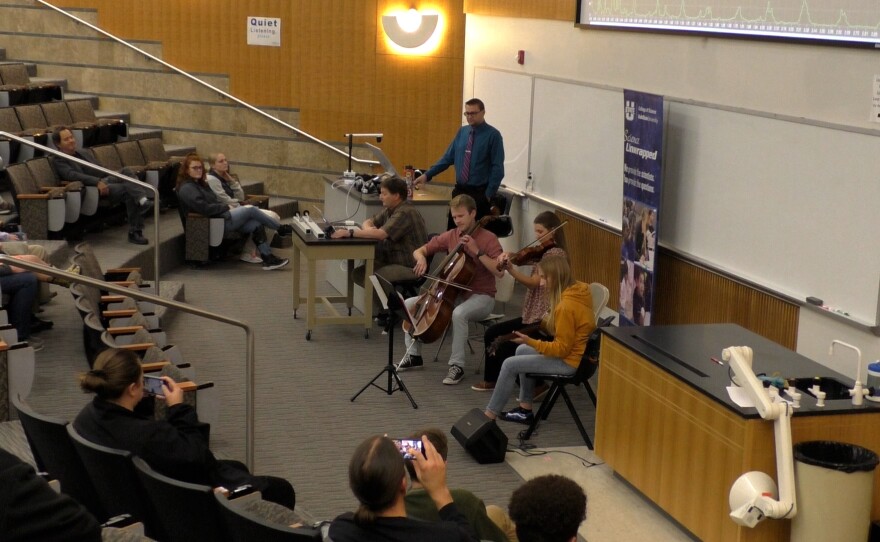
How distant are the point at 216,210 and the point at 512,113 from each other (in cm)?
287

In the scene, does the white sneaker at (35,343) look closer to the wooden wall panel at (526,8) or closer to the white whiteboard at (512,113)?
the white whiteboard at (512,113)

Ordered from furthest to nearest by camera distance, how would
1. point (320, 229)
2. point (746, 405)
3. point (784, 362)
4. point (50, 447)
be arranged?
point (320, 229) → point (784, 362) → point (746, 405) → point (50, 447)

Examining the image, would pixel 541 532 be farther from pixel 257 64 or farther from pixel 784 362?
pixel 257 64

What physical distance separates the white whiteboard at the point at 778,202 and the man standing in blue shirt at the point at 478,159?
7.14 ft

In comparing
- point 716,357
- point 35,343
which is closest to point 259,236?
point 35,343

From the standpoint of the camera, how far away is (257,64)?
12.5m

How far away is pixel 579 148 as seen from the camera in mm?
8695

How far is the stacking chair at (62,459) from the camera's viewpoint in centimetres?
406

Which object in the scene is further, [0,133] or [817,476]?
[0,133]

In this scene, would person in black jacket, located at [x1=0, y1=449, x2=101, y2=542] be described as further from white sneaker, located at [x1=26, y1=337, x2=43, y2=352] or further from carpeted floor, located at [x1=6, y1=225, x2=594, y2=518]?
white sneaker, located at [x1=26, y1=337, x2=43, y2=352]

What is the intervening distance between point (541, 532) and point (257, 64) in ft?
33.2

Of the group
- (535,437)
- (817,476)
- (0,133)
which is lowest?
(535,437)

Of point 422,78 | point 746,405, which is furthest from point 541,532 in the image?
point 422,78

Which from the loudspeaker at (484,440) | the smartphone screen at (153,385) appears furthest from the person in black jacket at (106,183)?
the smartphone screen at (153,385)
